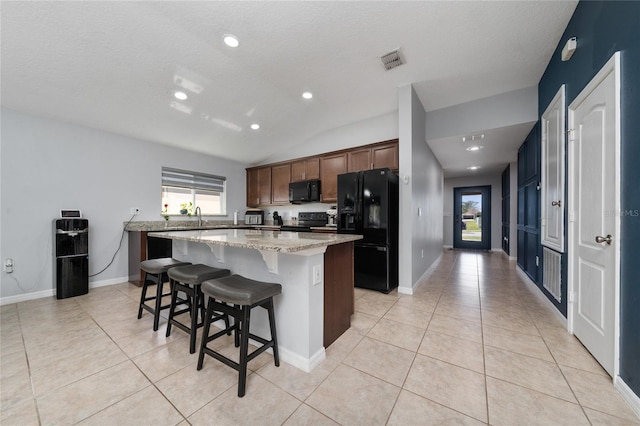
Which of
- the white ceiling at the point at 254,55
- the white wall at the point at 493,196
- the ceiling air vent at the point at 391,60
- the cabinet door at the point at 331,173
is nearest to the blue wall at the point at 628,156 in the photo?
the white ceiling at the point at 254,55

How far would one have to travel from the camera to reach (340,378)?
1.55 metres

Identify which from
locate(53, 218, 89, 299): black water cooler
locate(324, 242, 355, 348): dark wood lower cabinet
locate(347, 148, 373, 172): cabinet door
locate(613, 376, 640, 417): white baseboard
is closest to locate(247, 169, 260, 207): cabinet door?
locate(347, 148, 373, 172): cabinet door

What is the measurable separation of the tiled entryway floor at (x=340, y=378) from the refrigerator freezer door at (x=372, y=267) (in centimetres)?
73

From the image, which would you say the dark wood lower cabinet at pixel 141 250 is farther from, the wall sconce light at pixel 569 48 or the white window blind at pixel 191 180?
the wall sconce light at pixel 569 48

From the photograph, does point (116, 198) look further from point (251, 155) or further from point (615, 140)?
point (615, 140)

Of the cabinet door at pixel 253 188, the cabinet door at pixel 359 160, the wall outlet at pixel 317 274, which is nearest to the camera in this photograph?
the wall outlet at pixel 317 274

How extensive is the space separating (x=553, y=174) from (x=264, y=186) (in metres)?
4.91

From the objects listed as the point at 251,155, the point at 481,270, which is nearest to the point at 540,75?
the point at 481,270

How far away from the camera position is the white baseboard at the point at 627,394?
129 centimetres

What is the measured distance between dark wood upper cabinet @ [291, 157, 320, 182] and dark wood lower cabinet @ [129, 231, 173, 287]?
8.80ft

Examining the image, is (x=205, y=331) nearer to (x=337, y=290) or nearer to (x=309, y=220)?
(x=337, y=290)

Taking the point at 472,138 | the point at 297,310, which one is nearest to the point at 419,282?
the point at 472,138

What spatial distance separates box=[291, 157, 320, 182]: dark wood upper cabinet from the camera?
188 inches

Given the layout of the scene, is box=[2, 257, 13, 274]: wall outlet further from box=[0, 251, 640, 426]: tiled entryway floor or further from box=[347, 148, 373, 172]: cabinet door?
box=[347, 148, 373, 172]: cabinet door
